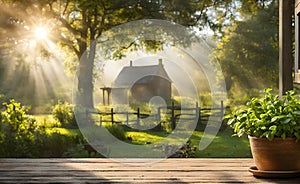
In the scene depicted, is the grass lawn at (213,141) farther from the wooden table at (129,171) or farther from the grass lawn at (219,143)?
the wooden table at (129,171)

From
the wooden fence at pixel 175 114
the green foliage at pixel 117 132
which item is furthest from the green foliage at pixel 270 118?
the wooden fence at pixel 175 114

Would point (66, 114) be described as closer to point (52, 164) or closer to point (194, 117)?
point (194, 117)

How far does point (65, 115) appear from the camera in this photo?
852 centimetres

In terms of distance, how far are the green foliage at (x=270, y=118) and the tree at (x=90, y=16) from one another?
6371mm

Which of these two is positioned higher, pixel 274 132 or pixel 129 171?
pixel 274 132

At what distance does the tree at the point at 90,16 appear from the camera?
9.12m

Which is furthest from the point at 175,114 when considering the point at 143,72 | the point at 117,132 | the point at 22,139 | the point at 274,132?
the point at 274,132

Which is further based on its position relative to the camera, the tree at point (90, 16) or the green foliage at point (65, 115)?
the tree at point (90, 16)

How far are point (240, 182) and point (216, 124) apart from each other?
6692 mm

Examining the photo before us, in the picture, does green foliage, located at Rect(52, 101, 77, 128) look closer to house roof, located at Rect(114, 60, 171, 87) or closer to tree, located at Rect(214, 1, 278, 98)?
house roof, located at Rect(114, 60, 171, 87)

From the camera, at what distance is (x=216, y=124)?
9.03 meters

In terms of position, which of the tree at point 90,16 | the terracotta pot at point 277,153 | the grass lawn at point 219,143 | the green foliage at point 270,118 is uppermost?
the tree at point 90,16

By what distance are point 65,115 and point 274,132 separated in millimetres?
6542

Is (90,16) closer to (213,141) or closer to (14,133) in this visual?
(213,141)
